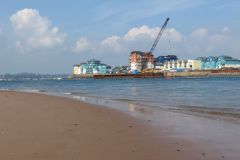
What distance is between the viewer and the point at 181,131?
10430 mm

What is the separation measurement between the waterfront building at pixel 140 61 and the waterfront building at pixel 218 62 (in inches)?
988

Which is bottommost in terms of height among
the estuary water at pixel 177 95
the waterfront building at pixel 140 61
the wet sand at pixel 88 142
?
the estuary water at pixel 177 95

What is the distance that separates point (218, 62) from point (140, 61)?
36.0m

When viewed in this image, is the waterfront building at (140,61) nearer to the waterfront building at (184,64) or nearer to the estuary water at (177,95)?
the waterfront building at (184,64)

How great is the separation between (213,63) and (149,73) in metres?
50.2

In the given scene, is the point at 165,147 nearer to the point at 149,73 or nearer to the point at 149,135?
the point at 149,135

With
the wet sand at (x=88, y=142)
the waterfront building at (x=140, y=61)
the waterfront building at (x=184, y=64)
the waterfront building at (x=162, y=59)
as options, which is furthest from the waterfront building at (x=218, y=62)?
the wet sand at (x=88, y=142)

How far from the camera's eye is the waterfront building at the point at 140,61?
576 ft

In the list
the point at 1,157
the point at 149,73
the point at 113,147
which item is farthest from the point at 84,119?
the point at 149,73

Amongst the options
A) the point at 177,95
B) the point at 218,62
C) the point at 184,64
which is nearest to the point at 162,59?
the point at 184,64

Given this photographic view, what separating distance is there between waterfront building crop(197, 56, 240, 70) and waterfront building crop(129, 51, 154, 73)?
2508cm

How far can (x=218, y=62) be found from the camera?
178 metres

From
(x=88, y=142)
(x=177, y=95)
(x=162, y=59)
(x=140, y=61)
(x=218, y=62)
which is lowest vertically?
(x=177, y=95)

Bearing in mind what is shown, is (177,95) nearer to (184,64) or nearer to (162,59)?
(184,64)
